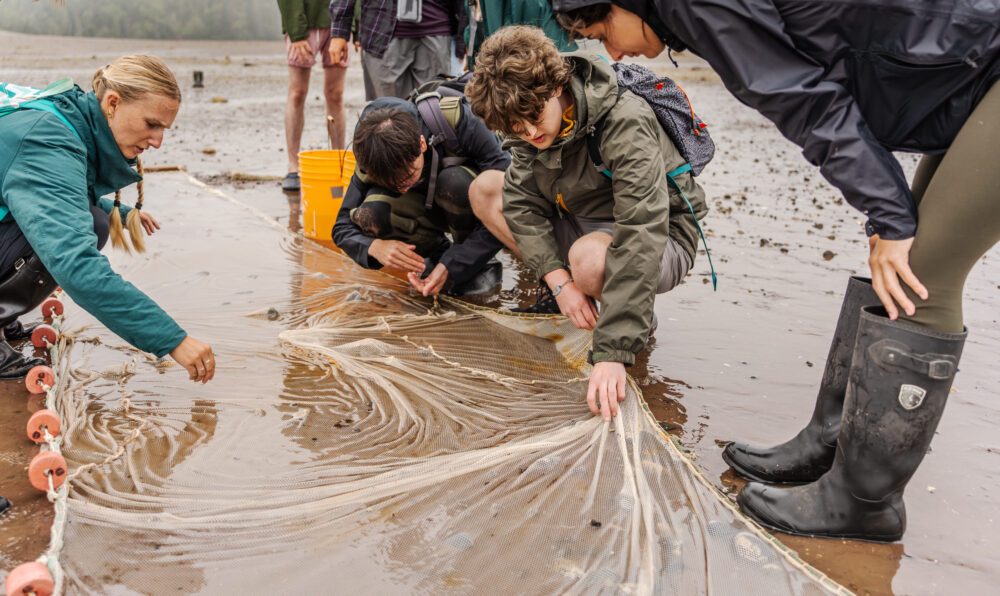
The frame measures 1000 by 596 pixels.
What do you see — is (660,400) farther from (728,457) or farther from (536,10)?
(536,10)

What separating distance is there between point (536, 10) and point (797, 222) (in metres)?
2.35

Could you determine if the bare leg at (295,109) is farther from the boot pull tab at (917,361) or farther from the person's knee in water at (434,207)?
the boot pull tab at (917,361)

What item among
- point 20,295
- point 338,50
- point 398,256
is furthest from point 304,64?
point 20,295

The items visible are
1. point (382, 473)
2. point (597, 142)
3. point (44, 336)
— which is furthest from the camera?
point (44, 336)

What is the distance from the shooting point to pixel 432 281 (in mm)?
3383

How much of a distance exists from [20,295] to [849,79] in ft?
8.97

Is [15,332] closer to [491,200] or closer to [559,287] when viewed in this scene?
[491,200]

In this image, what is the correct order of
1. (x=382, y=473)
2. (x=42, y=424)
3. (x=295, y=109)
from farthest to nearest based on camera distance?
1. (x=295, y=109)
2. (x=42, y=424)
3. (x=382, y=473)

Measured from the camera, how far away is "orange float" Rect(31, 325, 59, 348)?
293 cm

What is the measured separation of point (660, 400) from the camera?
270 centimetres

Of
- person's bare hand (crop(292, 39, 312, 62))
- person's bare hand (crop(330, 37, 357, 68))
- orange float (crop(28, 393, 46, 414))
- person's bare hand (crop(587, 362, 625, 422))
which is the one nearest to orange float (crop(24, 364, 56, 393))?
orange float (crop(28, 393, 46, 414))

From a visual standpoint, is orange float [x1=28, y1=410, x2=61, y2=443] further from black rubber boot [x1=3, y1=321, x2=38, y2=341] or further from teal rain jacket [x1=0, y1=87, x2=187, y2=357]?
black rubber boot [x1=3, y1=321, x2=38, y2=341]

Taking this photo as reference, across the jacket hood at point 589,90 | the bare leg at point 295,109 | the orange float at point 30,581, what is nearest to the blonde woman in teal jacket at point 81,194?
the orange float at point 30,581

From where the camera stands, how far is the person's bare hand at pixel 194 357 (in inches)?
90.3
